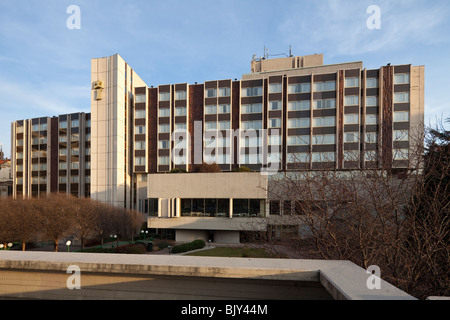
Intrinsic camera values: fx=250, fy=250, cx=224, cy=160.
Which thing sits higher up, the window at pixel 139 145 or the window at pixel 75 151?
the window at pixel 139 145

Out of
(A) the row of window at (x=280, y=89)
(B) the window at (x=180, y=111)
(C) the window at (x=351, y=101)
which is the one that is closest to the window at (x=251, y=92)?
(A) the row of window at (x=280, y=89)

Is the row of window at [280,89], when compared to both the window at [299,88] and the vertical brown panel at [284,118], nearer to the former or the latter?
the window at [299,88]

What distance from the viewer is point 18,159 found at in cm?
5812

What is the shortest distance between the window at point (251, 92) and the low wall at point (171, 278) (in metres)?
43.8

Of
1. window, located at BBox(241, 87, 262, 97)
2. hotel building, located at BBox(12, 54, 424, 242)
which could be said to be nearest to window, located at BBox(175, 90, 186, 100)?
hotel building, located at BBox(12, 54, 424, 242)

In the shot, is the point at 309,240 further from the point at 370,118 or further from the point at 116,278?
the point at 370,118

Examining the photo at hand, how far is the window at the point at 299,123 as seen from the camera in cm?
4300

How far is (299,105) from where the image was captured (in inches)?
1714

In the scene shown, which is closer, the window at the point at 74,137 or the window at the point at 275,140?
the window at the point at 275,140

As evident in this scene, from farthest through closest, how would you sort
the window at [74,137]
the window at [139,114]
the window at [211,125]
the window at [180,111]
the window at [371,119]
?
the window at [74,137], the window at [139,114], the window at [180,111], the window at [211,125], the window at [371,119]

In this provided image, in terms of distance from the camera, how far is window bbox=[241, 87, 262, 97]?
44875 mm

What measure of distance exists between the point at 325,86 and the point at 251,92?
41.5 ft

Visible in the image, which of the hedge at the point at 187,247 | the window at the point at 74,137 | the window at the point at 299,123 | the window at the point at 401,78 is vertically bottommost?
the hedge at the point at 187,247
